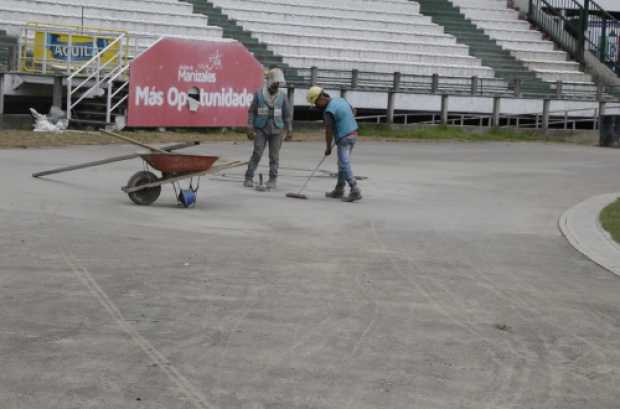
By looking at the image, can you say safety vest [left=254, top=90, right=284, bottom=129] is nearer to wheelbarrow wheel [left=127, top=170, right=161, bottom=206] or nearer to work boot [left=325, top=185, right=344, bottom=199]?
work boot [left=325, top=185, right=344, bottom=199]

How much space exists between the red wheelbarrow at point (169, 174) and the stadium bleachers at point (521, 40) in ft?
94.9

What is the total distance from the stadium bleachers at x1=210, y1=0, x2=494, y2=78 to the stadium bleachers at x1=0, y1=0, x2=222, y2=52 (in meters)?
2.34

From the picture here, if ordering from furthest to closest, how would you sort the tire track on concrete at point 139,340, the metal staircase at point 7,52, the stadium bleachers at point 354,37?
the stadium bleachers at point 354,37 → the metal staircase at point 7,52 → the tire track on concrete at point 139,340

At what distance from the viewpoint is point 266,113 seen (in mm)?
18656

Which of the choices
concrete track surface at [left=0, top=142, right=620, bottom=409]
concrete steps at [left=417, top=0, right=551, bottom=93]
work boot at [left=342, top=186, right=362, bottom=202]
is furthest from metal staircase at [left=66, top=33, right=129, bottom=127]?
concrete steps at [left=417, top=0, right=551, bottom=93]

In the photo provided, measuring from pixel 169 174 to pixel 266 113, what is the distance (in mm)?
3476

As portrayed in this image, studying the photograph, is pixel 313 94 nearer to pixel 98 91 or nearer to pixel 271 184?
pixel 271 184

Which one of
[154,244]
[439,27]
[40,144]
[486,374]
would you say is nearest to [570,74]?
[439,27]

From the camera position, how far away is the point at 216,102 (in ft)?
97.5

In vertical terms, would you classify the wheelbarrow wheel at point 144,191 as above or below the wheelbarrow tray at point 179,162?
below

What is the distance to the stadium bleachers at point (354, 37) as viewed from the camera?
125ft

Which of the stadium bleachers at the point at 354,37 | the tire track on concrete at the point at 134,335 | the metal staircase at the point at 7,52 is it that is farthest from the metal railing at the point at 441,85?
the tire track on concrete at the point at 134,335

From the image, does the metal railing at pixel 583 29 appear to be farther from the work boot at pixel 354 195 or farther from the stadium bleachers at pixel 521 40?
the work boot at pixel 354 195

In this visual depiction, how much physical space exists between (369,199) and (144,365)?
35.1 ft
